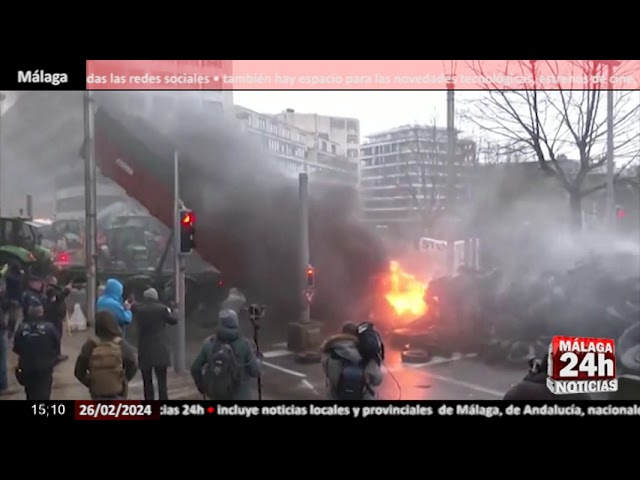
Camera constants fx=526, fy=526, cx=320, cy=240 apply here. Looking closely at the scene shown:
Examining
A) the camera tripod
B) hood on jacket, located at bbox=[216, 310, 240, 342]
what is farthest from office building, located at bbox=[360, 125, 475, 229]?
hood on jacket, located at bbox=[216, 310, 240, 342]

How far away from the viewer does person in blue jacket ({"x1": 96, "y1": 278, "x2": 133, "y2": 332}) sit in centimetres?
519

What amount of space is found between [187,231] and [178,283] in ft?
A: 1.81

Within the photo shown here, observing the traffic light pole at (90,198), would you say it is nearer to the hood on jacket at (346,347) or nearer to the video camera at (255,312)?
the video camera at (255,312)

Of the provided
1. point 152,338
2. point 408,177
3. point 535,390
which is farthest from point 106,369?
point 535,390

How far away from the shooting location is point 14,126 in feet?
17.0

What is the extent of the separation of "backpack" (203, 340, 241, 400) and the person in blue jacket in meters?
0.96

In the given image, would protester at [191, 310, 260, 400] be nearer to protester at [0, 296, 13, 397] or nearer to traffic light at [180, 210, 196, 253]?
traffic light at [180, 210, 196, 253]

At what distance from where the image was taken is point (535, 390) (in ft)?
16.2

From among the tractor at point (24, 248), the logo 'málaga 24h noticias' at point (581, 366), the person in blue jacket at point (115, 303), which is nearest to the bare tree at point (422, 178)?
the logo 'málaga 24h noticias' at point (581, 366)

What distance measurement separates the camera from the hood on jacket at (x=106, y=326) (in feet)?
16.4

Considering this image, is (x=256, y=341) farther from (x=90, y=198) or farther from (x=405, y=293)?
(x=90, y=198)

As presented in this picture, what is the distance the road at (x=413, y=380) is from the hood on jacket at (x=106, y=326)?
1472 mm
